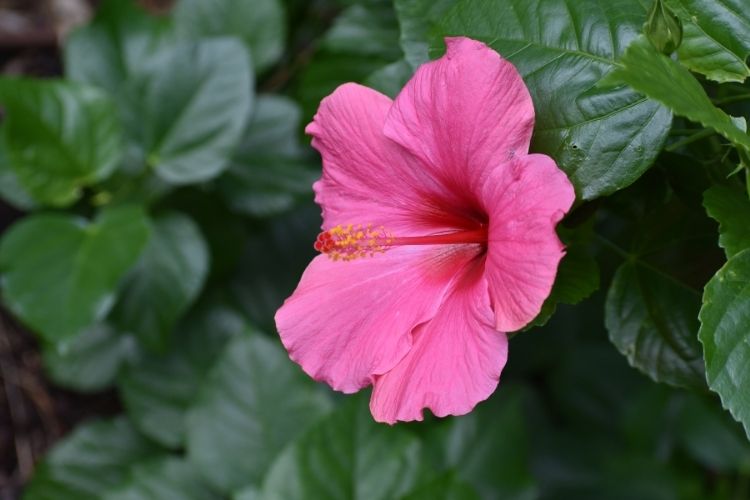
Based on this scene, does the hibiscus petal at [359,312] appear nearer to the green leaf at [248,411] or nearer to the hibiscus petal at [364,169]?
the hibiscus petal at [364,169]

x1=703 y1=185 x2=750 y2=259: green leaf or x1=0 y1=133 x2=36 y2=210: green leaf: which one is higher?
x1=703 y1=185 x2=750 y2=259: green leaf

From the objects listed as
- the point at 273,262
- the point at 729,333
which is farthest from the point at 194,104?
the point at 729,333

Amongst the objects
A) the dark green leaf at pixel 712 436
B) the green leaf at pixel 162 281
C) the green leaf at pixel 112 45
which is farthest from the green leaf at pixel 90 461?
the dark green leaf at pixel 712 436

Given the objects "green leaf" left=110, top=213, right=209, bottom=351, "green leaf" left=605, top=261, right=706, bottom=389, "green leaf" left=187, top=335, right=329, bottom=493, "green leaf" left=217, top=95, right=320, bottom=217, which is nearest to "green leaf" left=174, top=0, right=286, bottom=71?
"green leaf" left=217, top=95, right=320, bottom=217

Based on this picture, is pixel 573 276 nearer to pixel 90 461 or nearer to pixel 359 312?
pixel 359 312

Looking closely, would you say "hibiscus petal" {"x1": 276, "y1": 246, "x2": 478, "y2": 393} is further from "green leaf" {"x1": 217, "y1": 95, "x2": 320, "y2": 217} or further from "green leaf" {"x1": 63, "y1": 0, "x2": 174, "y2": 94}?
"green leaf" {"x1": 63, "y1": 0, "x2": 174, "y2": 94}

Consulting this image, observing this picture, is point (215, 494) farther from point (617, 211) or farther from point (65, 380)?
point (617, 211)

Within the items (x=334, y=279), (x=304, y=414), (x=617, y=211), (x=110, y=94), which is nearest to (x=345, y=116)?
(x=334, y=279)
